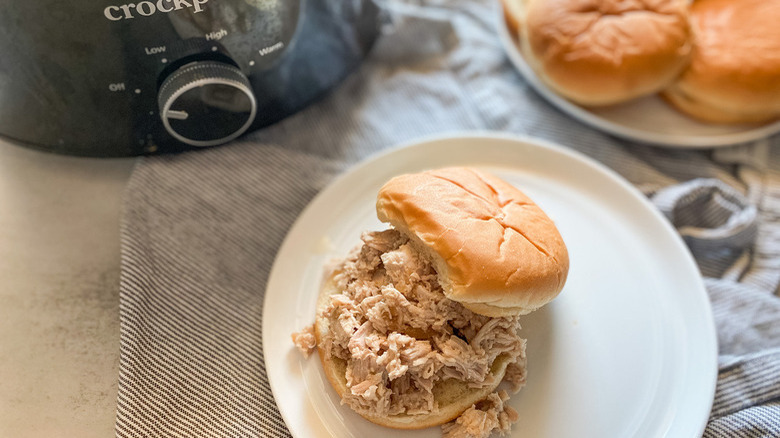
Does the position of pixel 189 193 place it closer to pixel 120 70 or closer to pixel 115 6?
pixel 120 70

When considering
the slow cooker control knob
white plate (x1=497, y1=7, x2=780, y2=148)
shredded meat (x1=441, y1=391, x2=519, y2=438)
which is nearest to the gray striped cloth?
white plate (x1=497, y1=7, x2=780, y2=148)

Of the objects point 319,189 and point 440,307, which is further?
point 319,189

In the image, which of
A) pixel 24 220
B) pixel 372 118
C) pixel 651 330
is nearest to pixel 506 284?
pixel 651 330

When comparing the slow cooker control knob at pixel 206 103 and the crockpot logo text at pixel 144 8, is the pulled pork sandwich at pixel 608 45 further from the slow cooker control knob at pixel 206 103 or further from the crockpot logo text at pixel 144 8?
the crockpot logo text at pixel 144 8

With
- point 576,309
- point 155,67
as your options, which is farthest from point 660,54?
point 155,67

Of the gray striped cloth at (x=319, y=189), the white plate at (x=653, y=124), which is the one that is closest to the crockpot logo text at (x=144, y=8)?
the gray striped cloth at (x=319, y=189)

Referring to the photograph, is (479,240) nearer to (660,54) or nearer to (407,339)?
(407,339)
